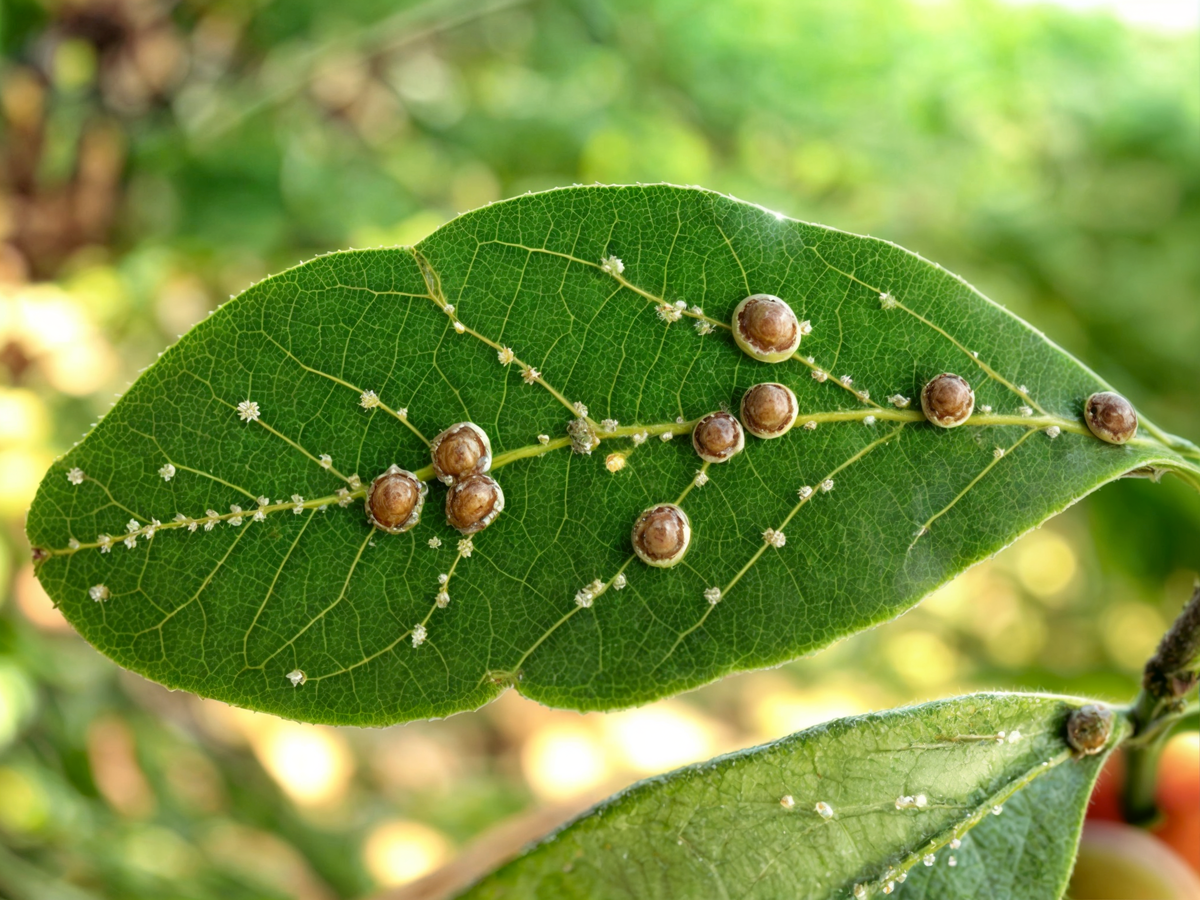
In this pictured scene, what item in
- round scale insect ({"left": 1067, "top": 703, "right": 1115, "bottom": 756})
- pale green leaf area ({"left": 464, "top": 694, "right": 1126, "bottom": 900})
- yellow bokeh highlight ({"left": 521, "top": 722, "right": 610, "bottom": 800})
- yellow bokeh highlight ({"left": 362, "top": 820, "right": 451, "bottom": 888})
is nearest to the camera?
pale green leaf area ({"left": 464, "top": 694, "right": 1126, "bottom": 900})

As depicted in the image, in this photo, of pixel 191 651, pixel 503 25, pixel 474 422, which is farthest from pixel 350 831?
pixel 503 25

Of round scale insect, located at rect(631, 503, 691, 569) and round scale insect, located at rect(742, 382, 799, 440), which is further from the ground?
round scale insect, located at rect(742, 382, 799, 440)

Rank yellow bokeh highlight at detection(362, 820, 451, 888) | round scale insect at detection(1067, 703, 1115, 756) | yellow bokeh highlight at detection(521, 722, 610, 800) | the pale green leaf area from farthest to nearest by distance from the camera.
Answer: yellow bokeh highlight at detection(521, 722, 610, 800) → yellow bokeh highlight at detection(362, 820, 451, 888) → round scale insect at detection(1067, 703, 1115, 756) → the pale green leaf area

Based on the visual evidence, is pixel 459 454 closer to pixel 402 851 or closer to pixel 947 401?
→ pixel 947 401

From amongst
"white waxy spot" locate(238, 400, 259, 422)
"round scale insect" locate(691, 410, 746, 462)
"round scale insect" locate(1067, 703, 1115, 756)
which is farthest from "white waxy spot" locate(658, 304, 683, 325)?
"round scale insect" locate(1067, 703, 1115, 756)

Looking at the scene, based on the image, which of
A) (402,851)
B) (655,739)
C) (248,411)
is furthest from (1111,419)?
(655,739)

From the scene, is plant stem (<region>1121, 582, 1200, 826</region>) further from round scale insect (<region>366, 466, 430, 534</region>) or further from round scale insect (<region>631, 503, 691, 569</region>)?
round scale insect (<region>366, 466, 430, 534</region>)

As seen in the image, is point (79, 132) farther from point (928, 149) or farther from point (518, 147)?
point (928, 149)
